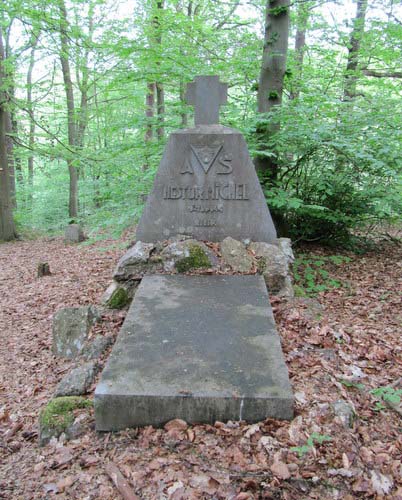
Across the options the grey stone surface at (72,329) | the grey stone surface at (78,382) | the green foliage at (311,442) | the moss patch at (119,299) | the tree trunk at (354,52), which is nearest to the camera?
the green foliage at (311,442)

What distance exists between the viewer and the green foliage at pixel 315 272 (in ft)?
19.4

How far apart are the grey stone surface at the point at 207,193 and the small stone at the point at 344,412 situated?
262 centimetres

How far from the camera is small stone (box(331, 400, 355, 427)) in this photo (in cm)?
254

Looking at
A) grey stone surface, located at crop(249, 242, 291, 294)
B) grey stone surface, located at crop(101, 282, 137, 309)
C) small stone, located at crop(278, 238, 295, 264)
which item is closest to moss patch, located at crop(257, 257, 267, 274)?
grey stone surface, located at crop(249, 242, 291, 294)

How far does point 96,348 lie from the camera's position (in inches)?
150

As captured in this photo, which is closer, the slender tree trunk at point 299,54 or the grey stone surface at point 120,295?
the grey stone surface at point 120,295

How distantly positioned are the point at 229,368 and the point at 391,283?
4.21 meters

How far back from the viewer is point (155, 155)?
710 centimetres

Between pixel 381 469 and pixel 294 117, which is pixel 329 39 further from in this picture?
pixel 381 469

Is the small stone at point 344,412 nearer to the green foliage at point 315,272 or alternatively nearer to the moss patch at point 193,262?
the moss patch at point 193,262

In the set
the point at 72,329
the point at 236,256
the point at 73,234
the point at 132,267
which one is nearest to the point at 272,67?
the point at 236,256

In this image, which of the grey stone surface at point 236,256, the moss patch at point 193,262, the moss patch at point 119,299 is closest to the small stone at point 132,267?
the moss patch at point 119,299

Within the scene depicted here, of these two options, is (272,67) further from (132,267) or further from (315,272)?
(132,267)

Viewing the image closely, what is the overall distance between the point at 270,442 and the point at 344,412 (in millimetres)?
587
